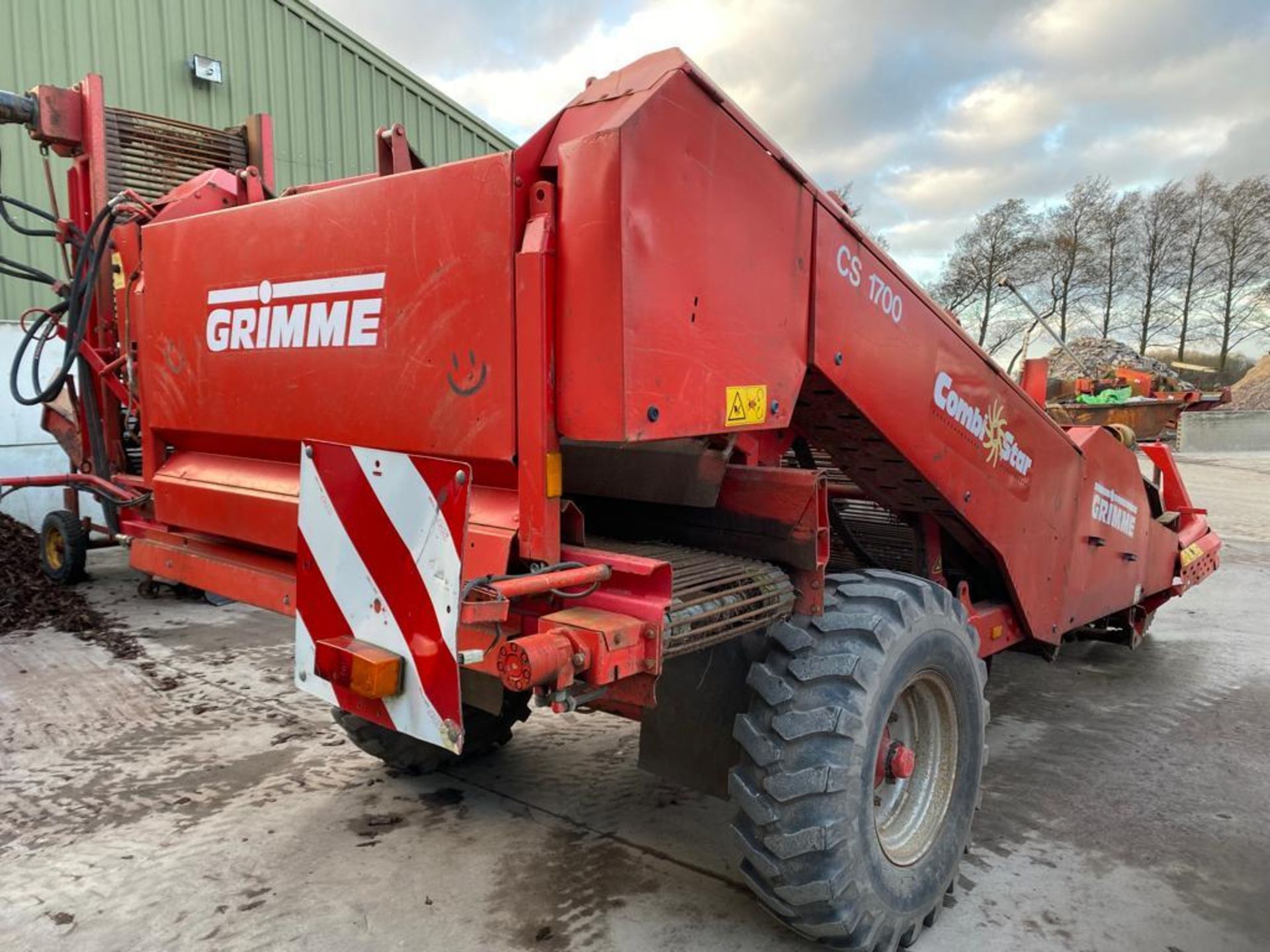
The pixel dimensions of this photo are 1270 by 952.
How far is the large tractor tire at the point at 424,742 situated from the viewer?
3.29 metres

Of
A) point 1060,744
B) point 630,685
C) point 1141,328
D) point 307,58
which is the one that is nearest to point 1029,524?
point 1060,744

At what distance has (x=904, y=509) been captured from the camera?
3172 mm

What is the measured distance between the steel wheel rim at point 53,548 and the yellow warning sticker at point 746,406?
6.48 m

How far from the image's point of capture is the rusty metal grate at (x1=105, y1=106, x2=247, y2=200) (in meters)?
4.04

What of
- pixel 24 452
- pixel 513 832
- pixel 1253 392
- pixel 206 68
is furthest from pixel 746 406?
pixel 1253 392

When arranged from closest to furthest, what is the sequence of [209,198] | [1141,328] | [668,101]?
[668,101] → [209,198] → [1141,328]

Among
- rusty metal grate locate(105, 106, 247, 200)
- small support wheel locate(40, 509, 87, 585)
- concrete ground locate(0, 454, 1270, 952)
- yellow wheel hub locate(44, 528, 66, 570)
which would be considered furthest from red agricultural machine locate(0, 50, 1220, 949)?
yellow wheel hub locate(44, 528, 66, 570)

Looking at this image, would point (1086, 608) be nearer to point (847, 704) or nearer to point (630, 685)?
point (847, 704)

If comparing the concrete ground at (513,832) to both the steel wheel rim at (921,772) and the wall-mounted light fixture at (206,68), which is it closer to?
the steel wheel rim at (921,772)

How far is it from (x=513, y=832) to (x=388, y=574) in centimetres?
141

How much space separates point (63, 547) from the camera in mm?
6781

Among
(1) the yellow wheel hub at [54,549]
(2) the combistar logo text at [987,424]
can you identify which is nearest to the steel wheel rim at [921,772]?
(2) the combistar logo text at [987,424]

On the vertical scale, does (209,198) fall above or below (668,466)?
above

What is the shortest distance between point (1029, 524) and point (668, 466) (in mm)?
1624
